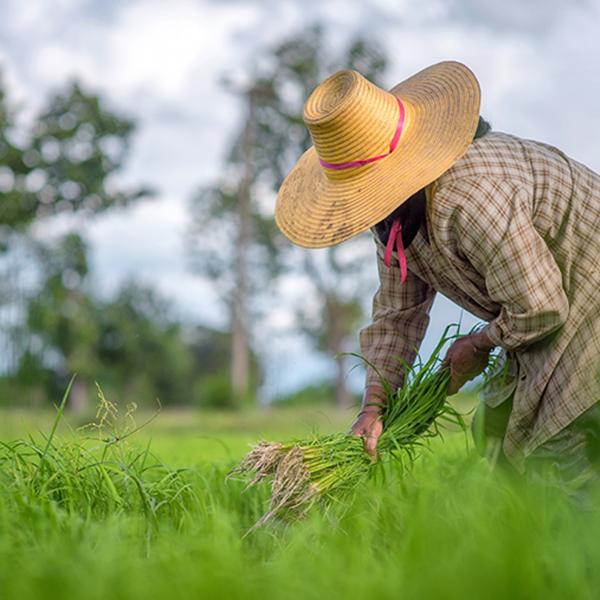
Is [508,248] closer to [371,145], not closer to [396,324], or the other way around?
[371,145]

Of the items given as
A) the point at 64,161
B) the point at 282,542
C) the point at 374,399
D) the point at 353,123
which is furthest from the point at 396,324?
the point at 64,161

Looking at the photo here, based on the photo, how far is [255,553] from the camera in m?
2.22

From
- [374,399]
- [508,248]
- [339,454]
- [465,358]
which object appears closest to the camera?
[508,248]

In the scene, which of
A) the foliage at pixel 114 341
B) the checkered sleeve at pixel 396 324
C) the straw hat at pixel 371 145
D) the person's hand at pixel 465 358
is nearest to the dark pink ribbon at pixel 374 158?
the straw hat at pixel 371 145

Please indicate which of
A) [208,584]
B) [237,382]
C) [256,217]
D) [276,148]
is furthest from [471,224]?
[256,217]

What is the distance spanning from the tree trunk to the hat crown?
17.2 m

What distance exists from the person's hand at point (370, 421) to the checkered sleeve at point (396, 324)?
0.24 feet

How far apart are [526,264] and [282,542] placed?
950mm

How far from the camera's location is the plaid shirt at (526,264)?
8.04 ft

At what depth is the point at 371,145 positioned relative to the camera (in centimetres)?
265

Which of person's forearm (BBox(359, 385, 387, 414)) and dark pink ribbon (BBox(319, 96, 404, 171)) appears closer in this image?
dark pink ribbon (BBox(319, 96, 404, 171))

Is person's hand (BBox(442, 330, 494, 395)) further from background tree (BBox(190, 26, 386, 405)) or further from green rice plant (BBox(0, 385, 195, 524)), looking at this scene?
background tree (BBox(190, 26, 386, 405))

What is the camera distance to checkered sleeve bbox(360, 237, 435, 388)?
303 centimetres

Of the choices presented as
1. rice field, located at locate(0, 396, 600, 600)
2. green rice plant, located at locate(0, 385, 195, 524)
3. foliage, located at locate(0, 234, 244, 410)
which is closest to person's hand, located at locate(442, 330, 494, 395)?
rice field, located at locate(0, 396, 600, 600)
